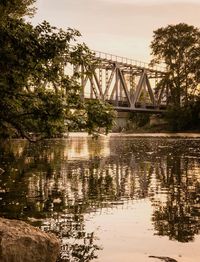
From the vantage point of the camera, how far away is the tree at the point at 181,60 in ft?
319

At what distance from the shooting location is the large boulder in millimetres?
7809

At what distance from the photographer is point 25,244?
7996mm

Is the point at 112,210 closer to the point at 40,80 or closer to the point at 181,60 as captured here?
the point at 40,80

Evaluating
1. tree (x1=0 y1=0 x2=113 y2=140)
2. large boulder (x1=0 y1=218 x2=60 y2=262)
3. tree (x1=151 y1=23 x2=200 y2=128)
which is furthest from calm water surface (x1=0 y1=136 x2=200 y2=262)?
tree (x1=151 y1=23 x2=200 y2=128)

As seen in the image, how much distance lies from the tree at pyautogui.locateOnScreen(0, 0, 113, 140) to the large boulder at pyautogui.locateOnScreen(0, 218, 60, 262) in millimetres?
4641

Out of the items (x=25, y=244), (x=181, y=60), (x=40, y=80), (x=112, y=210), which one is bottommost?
(x=112, y=210)

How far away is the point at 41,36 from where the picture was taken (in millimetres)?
12203

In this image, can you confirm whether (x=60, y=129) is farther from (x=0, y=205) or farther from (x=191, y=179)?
(x=191, y=179)

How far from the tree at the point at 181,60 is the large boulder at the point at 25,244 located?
8907 cm

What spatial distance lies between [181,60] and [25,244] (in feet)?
306

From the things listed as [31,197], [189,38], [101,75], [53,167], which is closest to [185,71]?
[189,38]

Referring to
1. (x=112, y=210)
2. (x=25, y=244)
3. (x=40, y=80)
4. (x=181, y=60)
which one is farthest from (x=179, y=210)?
(x=181, y=60)

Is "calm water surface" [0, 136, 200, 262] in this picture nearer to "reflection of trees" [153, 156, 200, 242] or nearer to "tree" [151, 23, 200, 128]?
"reflection of trees" [153, 156, 200, 242]

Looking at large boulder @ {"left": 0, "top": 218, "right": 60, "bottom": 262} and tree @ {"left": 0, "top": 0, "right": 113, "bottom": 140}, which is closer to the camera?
large boulder @ {"left": 0, "top": 218, "right": 60, "bottom": 262}
